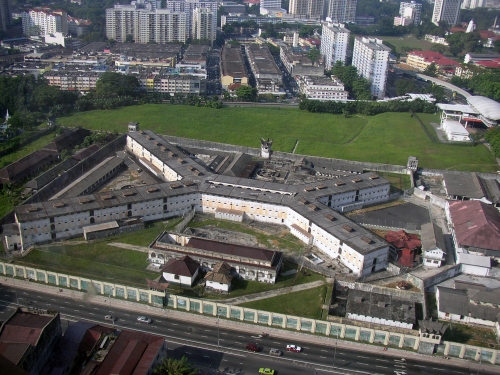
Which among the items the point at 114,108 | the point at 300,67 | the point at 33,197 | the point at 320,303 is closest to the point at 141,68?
the point at 114,108

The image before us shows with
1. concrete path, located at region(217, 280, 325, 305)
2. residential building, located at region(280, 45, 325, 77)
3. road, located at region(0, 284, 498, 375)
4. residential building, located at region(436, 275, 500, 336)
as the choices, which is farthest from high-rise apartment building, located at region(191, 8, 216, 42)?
residential building, located at region(436, 275, 500, 336)

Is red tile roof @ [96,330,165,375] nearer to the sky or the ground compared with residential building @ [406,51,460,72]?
nearer to the ground

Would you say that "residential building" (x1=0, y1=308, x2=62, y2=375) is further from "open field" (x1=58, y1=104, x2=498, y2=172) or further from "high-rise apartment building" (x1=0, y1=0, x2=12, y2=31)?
"high-rise apartment building" (x1=0, y1=0, x2=12, y2=31)

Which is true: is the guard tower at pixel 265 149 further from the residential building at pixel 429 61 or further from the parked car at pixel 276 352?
the residential building at pixel 429 61

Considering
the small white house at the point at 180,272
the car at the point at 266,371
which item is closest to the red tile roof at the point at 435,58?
the small white house at the point at 180,272

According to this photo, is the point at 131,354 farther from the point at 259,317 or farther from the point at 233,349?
the point at 259,317

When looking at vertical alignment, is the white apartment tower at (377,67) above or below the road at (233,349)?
above
